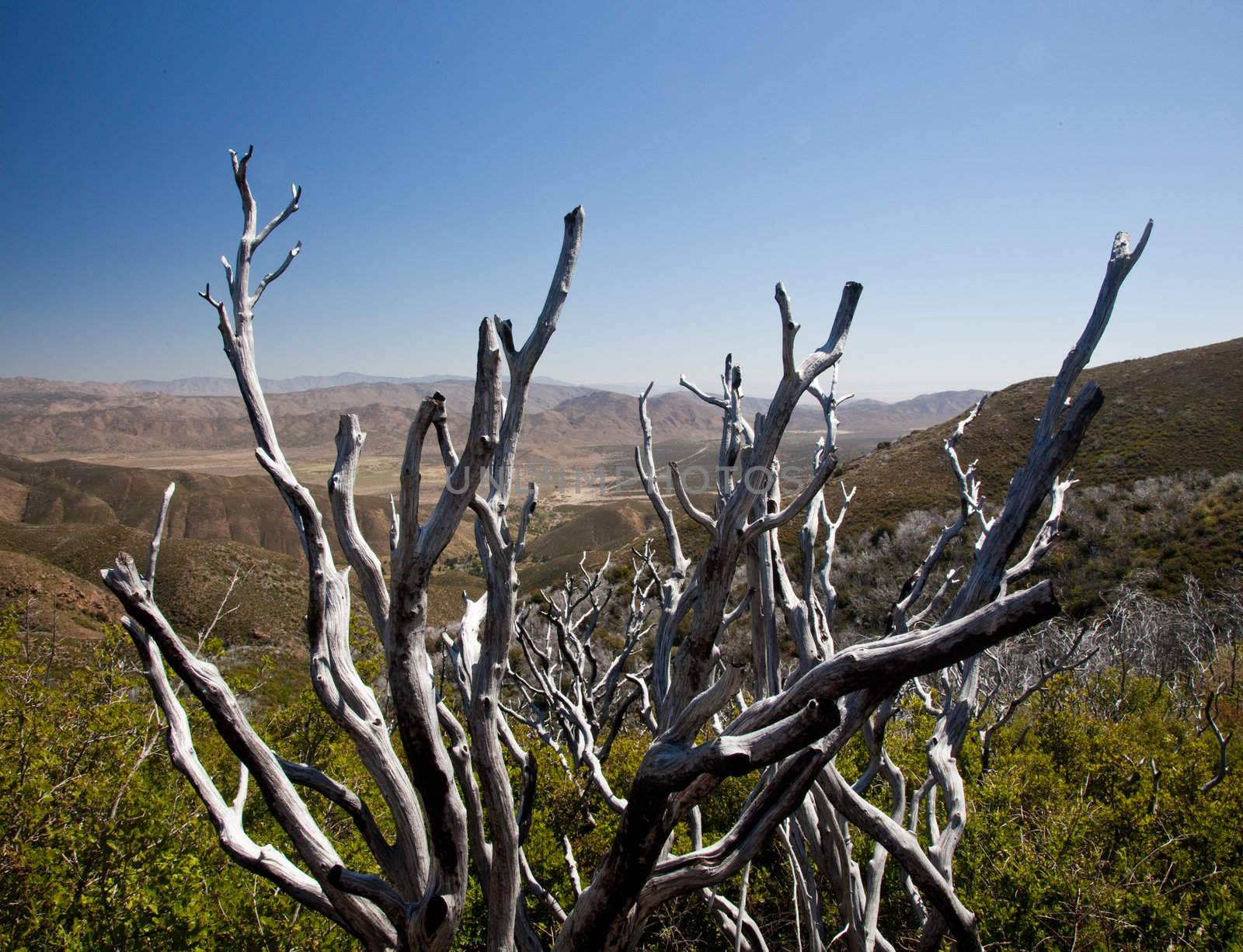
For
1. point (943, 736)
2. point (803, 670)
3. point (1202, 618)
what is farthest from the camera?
point (1202, 618)

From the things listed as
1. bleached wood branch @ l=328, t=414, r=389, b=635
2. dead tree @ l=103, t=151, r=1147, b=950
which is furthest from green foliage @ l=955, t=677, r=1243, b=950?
bleached wood branch @ l=328, t=414, r=389, b=635

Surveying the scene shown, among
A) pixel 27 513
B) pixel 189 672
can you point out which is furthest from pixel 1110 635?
pixel 27 513

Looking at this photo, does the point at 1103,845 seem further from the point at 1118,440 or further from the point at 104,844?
the point at 1118,440

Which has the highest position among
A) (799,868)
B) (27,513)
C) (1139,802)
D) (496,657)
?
(496,657)

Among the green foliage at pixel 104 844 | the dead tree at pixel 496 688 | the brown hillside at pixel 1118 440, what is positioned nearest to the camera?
the dead tree at pixel 496 688

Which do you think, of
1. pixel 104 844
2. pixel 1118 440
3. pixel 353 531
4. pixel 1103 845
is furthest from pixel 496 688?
pixel 1118 440

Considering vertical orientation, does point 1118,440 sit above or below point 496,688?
above

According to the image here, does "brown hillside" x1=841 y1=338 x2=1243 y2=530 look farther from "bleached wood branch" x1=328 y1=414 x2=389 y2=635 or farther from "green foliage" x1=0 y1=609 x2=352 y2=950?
"bleached wood branch" x1=328 y1=414 x2=389 y2=635

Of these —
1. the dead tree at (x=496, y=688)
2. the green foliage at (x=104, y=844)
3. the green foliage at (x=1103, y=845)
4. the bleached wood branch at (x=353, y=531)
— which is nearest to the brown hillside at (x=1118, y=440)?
the green foliage at (x=1103, y=845)

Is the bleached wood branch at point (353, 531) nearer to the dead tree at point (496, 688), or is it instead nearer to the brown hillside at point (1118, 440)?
the dead tree at point (496, 688)

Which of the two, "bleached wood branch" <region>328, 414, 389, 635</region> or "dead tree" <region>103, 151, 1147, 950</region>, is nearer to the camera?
"dead tree" <region>103, 151, 1147, 950</region>

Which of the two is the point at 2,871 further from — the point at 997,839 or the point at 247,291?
the point at 997,839

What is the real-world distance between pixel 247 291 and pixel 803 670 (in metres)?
3.18

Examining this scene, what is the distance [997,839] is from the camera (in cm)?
489
